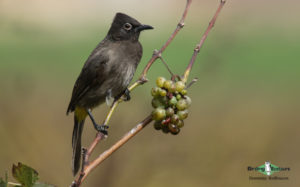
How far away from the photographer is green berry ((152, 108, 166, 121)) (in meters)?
1.68

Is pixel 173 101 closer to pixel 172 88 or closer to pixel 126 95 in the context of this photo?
pixel 172 88

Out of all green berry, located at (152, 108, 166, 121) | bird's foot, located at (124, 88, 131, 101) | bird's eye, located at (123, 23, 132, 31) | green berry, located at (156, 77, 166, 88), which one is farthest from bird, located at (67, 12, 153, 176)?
green berry, located at (152, 108, 166, 121)

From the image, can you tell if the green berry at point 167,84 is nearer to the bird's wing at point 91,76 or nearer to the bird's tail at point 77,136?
the bird's tail at point 77,136

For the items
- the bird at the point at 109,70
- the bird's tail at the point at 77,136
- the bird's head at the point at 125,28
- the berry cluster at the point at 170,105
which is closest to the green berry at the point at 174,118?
the berry cluster at the point at 170,105

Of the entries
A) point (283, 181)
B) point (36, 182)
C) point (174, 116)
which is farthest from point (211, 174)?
point (36, 182)

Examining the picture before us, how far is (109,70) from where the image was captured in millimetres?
3600

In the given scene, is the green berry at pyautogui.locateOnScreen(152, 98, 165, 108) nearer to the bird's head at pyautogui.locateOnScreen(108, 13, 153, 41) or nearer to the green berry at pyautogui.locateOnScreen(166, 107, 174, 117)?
the green berry at pyautogui.locateOnScreen(166, 107, 174, 117)

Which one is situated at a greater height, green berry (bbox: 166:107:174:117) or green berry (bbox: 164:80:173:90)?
green berry (bbox: 164:80:173:90)

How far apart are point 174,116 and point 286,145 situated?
2834mm

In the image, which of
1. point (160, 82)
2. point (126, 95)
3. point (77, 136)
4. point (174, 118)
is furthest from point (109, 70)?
point (174, 118)

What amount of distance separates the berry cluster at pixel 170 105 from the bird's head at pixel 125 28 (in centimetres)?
181

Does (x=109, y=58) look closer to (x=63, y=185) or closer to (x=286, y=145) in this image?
(x=63, y=185)

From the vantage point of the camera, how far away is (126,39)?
3.74m

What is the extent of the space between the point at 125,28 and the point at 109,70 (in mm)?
388
